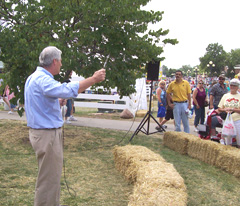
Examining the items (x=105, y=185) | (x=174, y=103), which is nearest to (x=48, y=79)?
(x=105, y=185)

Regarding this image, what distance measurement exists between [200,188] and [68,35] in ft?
14.5

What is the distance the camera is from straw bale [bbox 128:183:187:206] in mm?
3219

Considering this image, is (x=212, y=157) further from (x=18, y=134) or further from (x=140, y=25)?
(x=18, y=134)

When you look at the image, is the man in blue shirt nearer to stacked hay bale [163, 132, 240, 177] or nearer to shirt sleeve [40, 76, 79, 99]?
shirt sleeve [40, 76, 79, 99]

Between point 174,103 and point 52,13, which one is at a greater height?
point 52,13

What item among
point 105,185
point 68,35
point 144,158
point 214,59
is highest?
point 214,59

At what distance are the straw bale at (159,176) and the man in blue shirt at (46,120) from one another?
1190 mm

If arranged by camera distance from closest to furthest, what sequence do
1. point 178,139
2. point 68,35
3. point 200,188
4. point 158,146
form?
point 200,188, point 68,35, point 178,139, point 158,146

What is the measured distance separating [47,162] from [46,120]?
17.6 inches

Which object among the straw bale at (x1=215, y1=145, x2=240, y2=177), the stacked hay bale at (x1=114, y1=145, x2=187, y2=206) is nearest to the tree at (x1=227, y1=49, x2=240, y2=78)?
the straw bale at (x1=215, y1=145, x2=240, y2=177)

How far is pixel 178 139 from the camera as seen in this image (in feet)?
25.8

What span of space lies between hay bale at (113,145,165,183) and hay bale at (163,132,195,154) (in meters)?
1.99

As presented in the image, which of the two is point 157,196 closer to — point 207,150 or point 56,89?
point 56,89

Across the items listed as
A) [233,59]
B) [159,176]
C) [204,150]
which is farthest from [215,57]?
[159,176]
